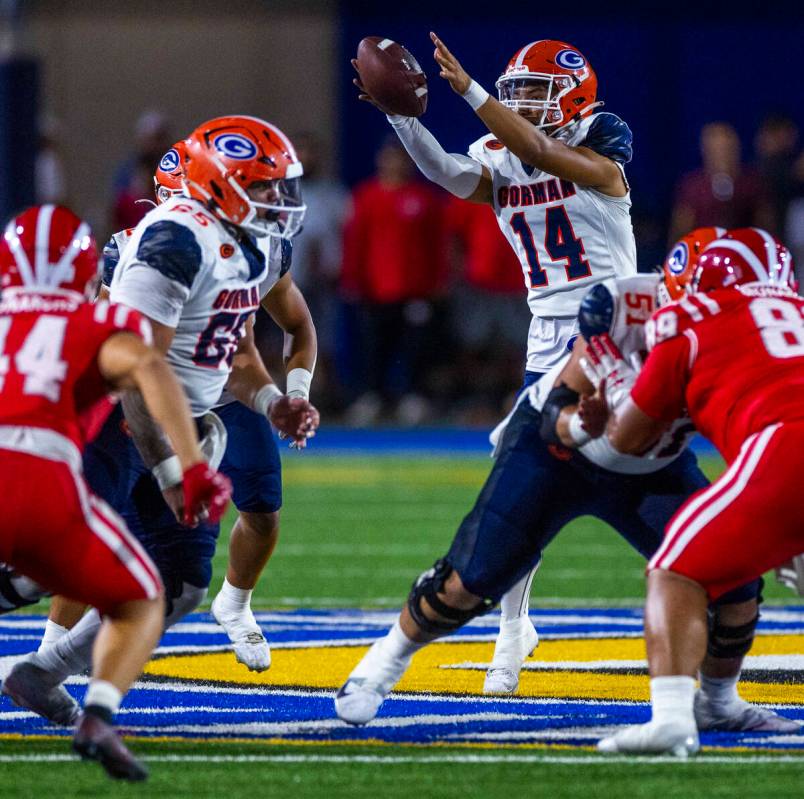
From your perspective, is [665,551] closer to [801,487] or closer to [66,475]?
[801,487]

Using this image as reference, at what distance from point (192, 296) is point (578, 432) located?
3.50ft

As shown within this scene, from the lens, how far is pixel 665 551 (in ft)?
13.9

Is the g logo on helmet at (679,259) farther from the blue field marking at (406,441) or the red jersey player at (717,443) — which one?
the blue field marking at (406,441)

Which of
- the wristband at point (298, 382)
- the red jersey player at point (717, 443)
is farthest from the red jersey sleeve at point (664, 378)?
the wristband at point (298, 382)

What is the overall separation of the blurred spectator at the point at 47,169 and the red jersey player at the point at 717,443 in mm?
9282

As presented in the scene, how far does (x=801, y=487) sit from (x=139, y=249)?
175 cm

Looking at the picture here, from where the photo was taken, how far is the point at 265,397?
5477mm

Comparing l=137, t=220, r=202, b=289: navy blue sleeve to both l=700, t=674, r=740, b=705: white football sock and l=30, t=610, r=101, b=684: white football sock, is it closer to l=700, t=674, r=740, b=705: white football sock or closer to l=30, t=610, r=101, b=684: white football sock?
l=30, t=610, r=101, b=684: white football sock

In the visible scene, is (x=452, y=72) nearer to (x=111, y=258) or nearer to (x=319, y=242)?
(x=111, y=258)

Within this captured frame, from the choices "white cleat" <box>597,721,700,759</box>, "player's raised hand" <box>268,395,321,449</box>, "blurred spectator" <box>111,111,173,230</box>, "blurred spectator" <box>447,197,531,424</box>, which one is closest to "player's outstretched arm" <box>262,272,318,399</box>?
"player's raised hand" <box>268,395,321,449</box>

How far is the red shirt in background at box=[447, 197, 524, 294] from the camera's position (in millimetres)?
13482

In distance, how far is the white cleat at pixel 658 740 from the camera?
416 centimetres

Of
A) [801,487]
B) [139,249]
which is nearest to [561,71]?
[139,249]

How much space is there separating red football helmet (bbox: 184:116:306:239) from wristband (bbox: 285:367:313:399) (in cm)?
80
